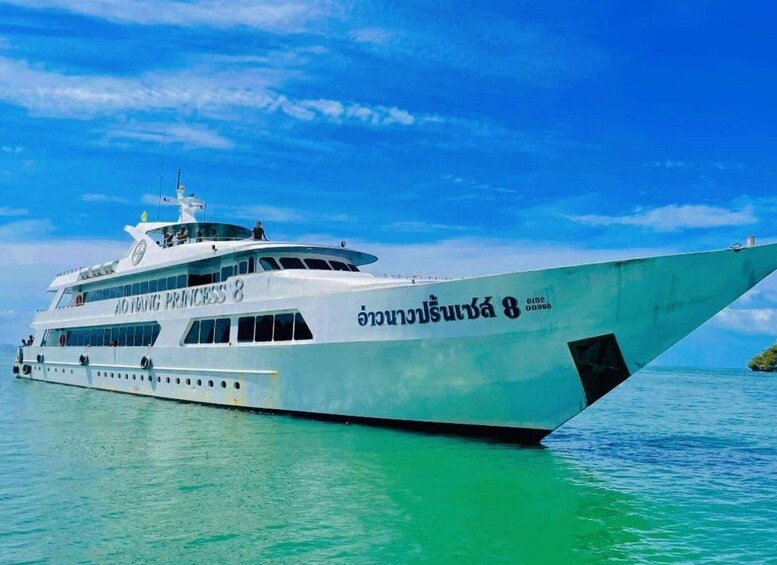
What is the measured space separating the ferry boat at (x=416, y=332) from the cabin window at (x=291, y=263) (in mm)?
28

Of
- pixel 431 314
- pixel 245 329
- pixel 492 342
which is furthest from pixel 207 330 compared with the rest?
pixel 492 342

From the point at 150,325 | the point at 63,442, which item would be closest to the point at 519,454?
the point at 63,442

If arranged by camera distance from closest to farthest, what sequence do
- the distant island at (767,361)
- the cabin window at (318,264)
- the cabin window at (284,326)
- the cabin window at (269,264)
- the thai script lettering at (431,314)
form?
1. the thai script lettering at (431,314)
2. the cabin window at (284,326)
3. the cabin window at (269,264)
4. the cabin window at (318,264)
5. the distant island at (767,361)

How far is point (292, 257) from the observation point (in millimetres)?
18641

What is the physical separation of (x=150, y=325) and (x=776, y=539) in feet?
64.9

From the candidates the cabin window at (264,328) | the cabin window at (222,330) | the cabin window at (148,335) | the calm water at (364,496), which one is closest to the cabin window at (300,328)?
the cabin window at (264,328)

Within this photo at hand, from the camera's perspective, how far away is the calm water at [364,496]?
7410mm

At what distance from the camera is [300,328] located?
54.5 ft

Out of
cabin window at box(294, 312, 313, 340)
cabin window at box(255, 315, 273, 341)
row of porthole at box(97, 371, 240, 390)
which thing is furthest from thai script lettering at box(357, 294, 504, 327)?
row of porthole at box(97, 371, 240, 390)

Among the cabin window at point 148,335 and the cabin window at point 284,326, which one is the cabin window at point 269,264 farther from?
the cabin window at point 148,335

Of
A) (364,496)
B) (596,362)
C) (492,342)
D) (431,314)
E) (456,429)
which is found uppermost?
(431,314)

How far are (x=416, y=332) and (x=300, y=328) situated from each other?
12.4ft

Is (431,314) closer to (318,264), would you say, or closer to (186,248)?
(318,264)

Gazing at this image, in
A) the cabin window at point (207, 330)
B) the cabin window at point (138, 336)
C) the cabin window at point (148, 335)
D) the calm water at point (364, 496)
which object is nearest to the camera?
the calm water at point (364, 496)
